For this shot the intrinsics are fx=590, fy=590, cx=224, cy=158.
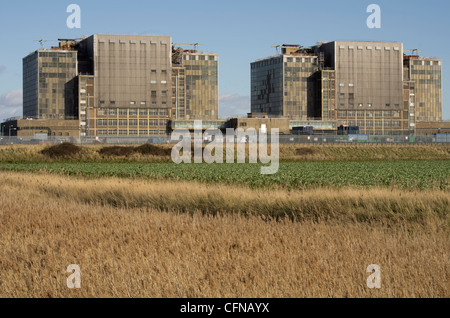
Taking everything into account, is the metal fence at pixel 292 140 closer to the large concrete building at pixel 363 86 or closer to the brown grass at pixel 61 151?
the brown grass at pixel 61 151

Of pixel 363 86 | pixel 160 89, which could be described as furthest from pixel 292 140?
pixel 363 86

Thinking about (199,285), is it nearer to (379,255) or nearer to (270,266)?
(270,266)

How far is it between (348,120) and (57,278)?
7340 inches

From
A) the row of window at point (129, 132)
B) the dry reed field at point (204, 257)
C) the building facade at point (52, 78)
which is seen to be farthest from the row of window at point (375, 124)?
the dry reed field at point (204, 257)

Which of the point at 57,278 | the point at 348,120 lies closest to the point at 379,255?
the point at 57,278

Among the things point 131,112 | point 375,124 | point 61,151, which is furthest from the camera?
point 375,124

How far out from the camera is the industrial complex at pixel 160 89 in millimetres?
171500

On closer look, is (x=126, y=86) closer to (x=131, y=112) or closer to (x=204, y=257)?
(x=131, y=112)

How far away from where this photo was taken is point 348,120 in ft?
627

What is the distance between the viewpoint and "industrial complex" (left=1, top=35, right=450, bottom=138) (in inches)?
6752

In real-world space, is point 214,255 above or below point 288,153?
below

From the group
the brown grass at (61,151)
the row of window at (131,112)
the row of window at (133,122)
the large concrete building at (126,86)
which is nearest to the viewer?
the brown grass at (61,151)

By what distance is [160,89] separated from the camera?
174500mm

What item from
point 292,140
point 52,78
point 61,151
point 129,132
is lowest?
point 61,151
